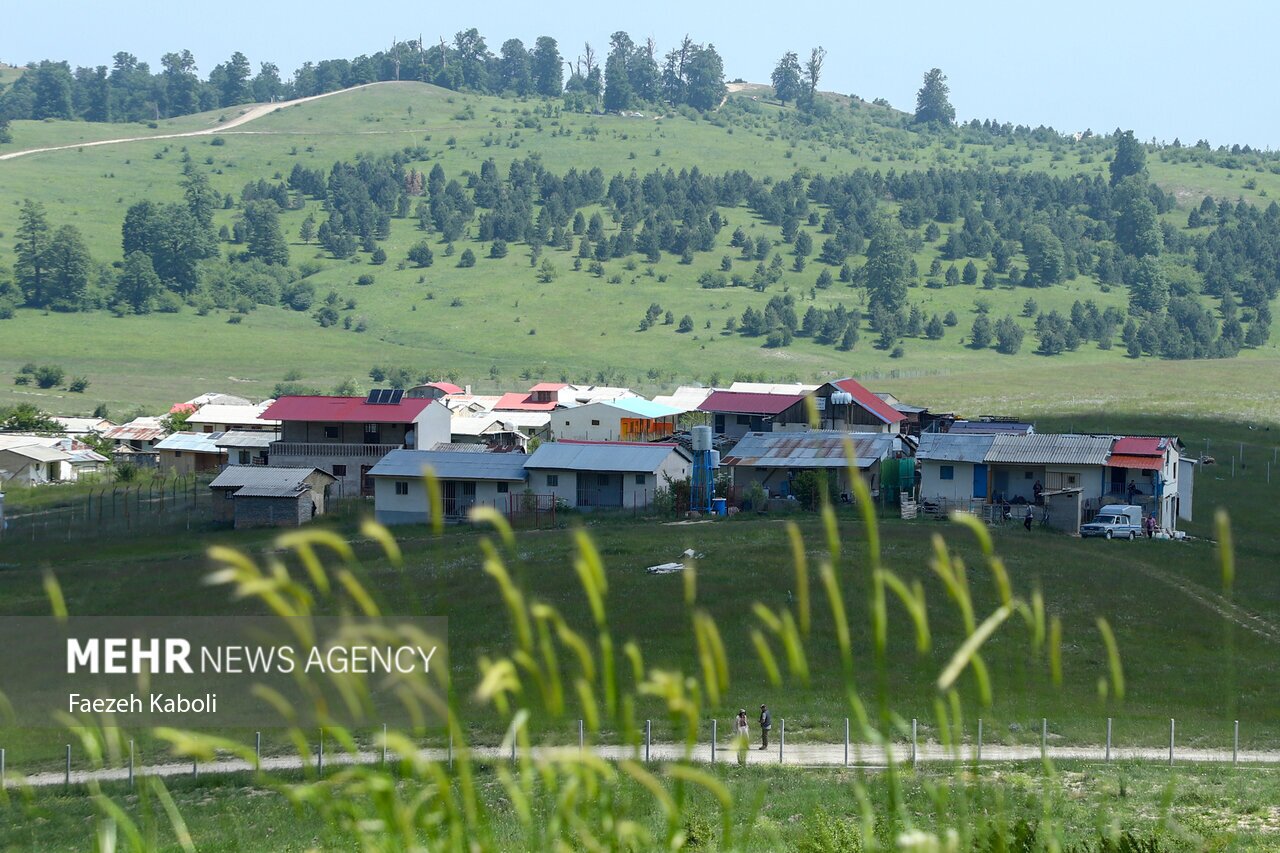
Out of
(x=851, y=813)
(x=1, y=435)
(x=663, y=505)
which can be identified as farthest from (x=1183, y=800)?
(x=1, y=435)

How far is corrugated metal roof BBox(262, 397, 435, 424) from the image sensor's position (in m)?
77.4

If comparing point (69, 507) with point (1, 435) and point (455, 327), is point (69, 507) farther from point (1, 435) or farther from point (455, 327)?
point (455, 327)

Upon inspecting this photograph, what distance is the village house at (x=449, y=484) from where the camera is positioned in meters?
67.6

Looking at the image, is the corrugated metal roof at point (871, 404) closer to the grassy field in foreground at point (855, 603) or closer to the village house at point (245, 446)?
the grassy field in foreground at point (855, 603)

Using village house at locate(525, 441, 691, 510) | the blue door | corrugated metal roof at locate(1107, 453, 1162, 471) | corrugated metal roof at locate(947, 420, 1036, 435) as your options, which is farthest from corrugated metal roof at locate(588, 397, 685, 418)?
corrugated metal roof at locate(1107, 453, 1162, 471)

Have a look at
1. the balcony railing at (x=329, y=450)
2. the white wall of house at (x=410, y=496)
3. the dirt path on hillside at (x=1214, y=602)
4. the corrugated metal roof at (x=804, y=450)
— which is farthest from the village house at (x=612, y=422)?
the dirt path on hillside at (x=1214, y=602)

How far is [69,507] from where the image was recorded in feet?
246

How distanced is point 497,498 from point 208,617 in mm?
25533

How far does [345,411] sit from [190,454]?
59.1 feet

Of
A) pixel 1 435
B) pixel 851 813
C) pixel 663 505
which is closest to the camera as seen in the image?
pixel 851 813

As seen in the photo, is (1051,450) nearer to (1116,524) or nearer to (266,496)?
(1116,524)

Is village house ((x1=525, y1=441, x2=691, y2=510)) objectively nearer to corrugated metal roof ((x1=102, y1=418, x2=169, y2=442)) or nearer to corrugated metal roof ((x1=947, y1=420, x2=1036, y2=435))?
corrugated metal roof ((x1=947, y1=420, x2=1036, y2=435))

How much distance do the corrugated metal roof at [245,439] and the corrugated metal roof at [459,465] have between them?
17872 millimetres

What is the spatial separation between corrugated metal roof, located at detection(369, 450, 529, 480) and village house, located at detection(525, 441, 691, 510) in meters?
1.03
